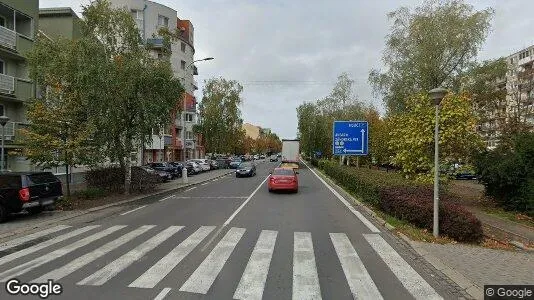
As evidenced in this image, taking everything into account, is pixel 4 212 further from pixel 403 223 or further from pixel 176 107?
pixel 403 223

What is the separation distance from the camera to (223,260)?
305 inches

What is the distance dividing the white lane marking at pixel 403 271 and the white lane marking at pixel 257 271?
231 cm

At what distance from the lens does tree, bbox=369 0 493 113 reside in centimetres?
2600

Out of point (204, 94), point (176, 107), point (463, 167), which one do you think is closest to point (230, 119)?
point (204, 94)

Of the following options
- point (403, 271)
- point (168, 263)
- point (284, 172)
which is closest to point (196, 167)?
point (284, 172)

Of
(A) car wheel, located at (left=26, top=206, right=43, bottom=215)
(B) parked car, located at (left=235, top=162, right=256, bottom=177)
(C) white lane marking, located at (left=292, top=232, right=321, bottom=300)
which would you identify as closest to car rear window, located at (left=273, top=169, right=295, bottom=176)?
(A) car wheel, located at (left=26, top=206, right=43, bottom=215)

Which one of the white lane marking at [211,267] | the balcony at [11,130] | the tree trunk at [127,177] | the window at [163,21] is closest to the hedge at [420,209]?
the white lane marking at [211,267]

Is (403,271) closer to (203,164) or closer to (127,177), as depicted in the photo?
(127,177)

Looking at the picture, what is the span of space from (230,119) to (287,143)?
21.3 metres

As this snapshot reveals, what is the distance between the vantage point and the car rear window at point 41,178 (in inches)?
510

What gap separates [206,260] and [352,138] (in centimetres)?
2068

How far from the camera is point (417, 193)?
1290cm

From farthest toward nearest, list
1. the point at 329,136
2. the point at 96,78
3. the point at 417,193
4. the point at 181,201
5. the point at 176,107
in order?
the point at 329,136 < the point at 176,107 < the point at 181,201 < the point at 96,78 < the point at 417,193

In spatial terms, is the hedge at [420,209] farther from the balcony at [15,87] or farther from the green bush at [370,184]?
the balcony at [15,87]
